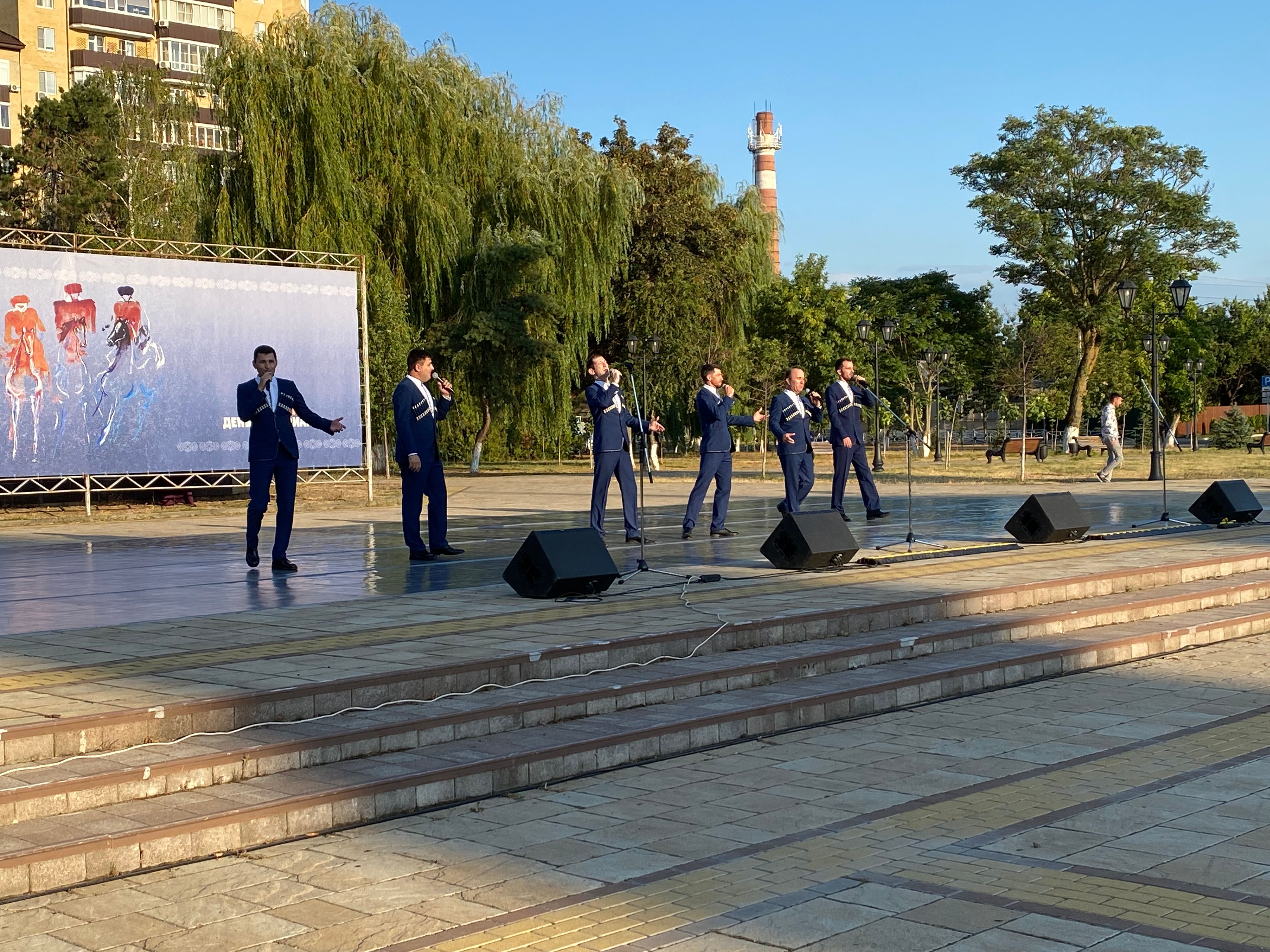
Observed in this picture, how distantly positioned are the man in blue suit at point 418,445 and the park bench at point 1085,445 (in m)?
34.4

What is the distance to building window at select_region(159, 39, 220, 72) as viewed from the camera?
249ft

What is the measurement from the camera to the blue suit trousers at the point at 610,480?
48.4 ft

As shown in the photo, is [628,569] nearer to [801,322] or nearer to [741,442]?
[801,322]

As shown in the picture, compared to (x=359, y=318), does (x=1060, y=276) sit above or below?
above

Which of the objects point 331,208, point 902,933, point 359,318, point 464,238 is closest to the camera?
point 902,933

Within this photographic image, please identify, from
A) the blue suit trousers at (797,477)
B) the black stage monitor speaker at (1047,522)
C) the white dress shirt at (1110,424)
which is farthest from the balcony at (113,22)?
the black stage monitor speaker at (1047,522)

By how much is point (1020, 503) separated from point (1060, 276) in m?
38.1

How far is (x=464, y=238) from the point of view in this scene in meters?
34.2

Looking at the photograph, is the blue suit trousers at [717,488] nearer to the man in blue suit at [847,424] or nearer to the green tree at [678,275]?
the man in blue suit at [847,424]

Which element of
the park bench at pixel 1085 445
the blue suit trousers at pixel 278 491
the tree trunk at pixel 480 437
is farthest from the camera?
the park bench at pixel 1085 445

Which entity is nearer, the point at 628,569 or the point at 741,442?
the point at 628,569

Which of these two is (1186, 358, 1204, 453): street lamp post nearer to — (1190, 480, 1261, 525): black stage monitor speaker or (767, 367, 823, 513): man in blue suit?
(1190, 480, 1261, 525): black stage monitor speaker

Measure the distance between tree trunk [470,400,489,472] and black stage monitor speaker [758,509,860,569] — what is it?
24129 millimetres

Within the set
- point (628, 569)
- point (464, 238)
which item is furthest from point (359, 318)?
point (628, 569)
